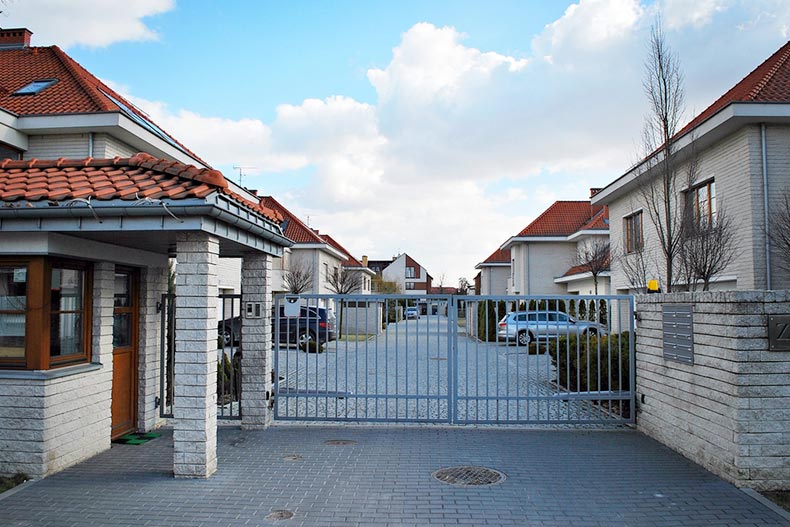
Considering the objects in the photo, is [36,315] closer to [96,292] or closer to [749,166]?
[96,292]

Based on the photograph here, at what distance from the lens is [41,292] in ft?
19.9

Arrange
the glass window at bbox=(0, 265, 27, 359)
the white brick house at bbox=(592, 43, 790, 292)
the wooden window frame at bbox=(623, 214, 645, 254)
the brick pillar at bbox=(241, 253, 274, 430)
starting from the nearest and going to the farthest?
the glass window at bbox=(0, 265, 27, 359)
the brick pillar at bbox=(241, 253, 274, 430)
the white brick house at bbox=(592, 43, 790, 292)
the wooden window frame at bbox=(623, 214, 645, 254)

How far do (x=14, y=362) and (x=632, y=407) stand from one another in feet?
26.2

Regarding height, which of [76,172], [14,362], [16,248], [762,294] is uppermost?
[76,172]

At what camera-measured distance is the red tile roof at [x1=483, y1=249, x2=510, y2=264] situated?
4574cm

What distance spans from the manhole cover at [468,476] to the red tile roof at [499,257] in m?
39.6

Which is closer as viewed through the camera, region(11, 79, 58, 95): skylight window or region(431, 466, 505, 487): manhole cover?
region(431, 466, 505, 487): manhole cover

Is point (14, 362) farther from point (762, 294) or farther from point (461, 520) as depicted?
point (762, 294)

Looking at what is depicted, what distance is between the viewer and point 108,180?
6223 millimetres

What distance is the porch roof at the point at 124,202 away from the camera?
5570 millimetres

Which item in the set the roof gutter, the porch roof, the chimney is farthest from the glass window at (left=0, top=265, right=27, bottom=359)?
the chimney

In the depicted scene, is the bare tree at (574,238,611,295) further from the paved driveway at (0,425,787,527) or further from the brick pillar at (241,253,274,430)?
the brick pillar at (241,253,274,430)

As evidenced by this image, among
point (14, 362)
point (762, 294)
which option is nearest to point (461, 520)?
point (762, 294)

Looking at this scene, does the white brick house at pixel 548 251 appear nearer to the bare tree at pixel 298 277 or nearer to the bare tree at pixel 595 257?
the bare tree at pixel 595 257
